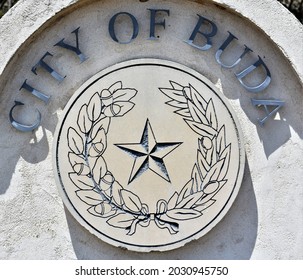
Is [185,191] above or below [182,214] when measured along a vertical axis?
above

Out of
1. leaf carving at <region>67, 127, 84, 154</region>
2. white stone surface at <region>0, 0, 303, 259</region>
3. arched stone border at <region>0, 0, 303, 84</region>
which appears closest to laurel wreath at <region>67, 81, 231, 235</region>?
leaf carving at <region>67, 127, 84, 154</region>

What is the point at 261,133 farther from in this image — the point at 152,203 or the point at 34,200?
the point at 34,200

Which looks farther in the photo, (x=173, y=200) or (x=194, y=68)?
(x=194, y=68)

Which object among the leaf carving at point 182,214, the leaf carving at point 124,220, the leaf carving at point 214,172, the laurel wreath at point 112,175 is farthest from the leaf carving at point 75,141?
the leaf carving at point 214,172

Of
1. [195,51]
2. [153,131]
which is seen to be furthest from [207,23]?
[153,131]

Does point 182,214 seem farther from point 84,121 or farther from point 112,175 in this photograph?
point 84,121

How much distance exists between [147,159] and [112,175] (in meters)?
0.26

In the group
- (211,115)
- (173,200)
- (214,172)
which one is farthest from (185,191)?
(211,115)

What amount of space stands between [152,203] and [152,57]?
39.2 inches

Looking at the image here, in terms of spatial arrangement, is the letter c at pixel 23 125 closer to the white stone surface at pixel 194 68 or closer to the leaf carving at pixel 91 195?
the white stone surface at pixel 194 68

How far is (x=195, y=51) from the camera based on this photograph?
4.48m

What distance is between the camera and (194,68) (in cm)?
448

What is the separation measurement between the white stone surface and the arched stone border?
4cm

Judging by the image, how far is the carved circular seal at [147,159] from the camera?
4375 mm
